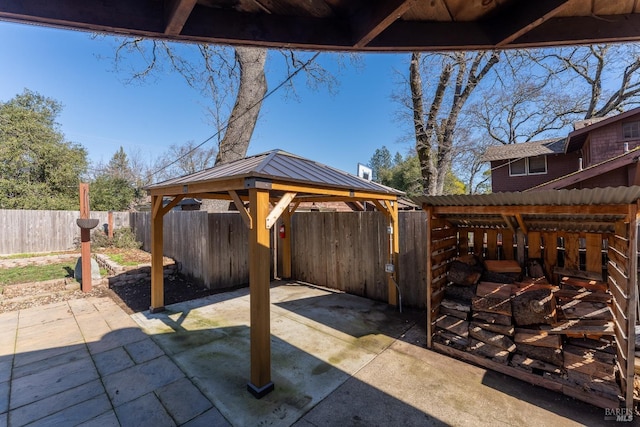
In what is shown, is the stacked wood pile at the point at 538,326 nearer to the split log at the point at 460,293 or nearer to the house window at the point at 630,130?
the split log at the point at 460,293

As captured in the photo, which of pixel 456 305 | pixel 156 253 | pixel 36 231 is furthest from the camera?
pixel 36 231

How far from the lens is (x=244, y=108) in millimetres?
8578

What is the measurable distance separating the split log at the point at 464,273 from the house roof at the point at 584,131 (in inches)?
434

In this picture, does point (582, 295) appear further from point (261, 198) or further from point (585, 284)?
point (261, 198)

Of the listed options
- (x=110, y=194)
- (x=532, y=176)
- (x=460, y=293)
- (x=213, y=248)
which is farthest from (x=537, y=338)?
(x=110, y=194)

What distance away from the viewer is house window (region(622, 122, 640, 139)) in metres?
9.88

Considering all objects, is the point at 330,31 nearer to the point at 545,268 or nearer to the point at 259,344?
the point at 259,344

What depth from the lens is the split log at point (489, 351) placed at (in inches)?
122

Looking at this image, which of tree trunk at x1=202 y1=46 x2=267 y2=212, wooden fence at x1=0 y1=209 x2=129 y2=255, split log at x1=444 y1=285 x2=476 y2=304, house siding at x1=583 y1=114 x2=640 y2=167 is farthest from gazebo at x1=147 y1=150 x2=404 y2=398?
house siding at x1=583 y1=114 x2=640 y2=167

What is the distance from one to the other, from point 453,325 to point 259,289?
102 inches

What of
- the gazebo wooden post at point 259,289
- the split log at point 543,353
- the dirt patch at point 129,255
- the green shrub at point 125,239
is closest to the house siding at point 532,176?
the split log at point 543,353

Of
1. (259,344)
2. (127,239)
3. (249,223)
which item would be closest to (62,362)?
(259,344)

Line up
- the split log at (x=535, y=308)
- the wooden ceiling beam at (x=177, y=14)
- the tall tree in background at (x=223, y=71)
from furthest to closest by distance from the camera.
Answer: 1. the tall tree in background at (x=223, y=71)
2. the split log at (x=535, y=308)
3. the wooden ceiling beam at (x=177, y=14)

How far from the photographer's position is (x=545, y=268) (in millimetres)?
3557
